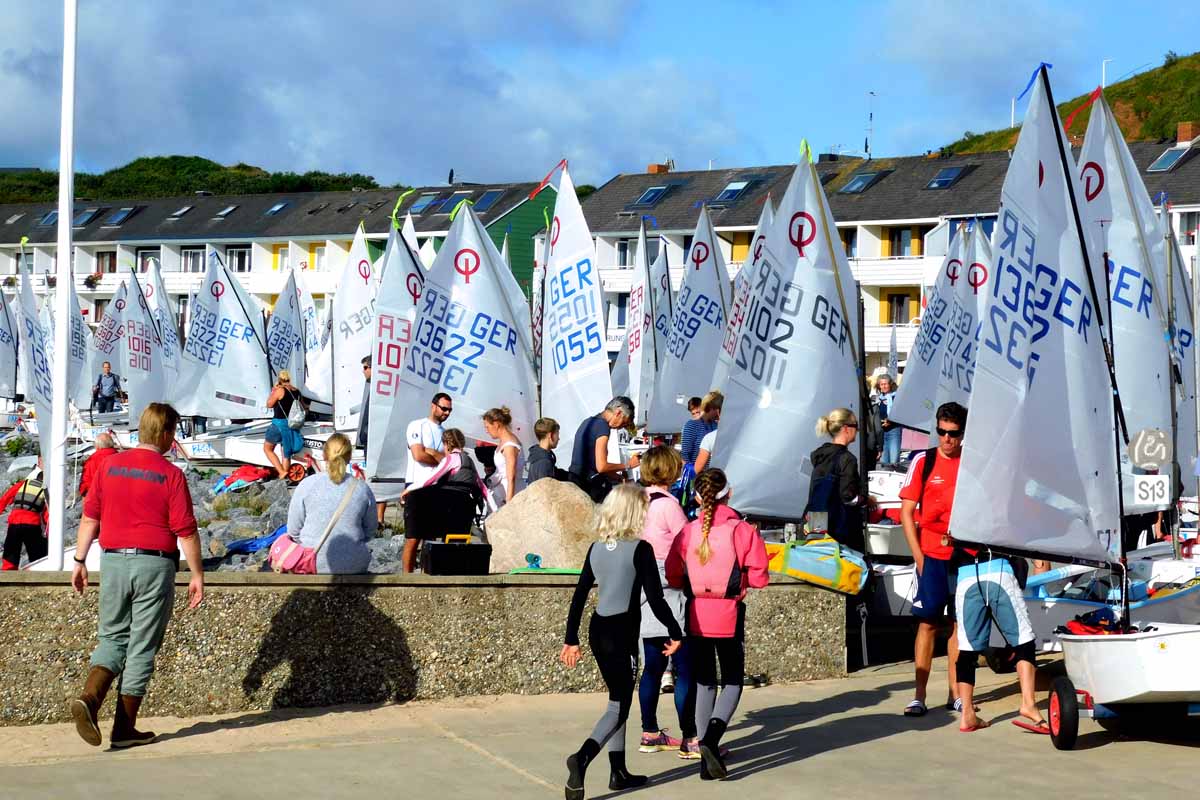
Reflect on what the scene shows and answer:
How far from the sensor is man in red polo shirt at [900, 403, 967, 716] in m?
9.12

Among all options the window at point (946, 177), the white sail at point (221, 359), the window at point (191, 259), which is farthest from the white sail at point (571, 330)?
the window at point (191, 259)

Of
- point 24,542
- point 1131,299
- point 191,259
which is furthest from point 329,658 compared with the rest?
point 191,259

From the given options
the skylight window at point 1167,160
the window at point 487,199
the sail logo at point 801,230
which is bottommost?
the sail logo at point 801,230

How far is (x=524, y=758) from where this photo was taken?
8.02m

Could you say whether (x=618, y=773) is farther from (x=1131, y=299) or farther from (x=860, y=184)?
(x=860, y=184)

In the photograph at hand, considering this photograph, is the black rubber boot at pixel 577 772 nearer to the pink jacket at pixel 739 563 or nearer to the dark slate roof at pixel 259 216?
the pink jacket at pixel 739 563

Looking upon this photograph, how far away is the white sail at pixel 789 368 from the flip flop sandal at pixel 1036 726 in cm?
451

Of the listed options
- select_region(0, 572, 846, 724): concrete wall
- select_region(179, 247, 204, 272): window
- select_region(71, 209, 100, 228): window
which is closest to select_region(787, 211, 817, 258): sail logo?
select_region(0, 572, 846, 724): concrete wall

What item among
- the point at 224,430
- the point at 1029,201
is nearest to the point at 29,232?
the point at 224,430

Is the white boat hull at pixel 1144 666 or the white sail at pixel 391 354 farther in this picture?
the white sail at pixel 391 354

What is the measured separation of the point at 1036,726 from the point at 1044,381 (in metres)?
1.89

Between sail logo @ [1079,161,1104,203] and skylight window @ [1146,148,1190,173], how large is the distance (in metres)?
37.6

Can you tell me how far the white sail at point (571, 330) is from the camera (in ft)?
50.9

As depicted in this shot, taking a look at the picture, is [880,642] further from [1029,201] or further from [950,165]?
[950,165]
